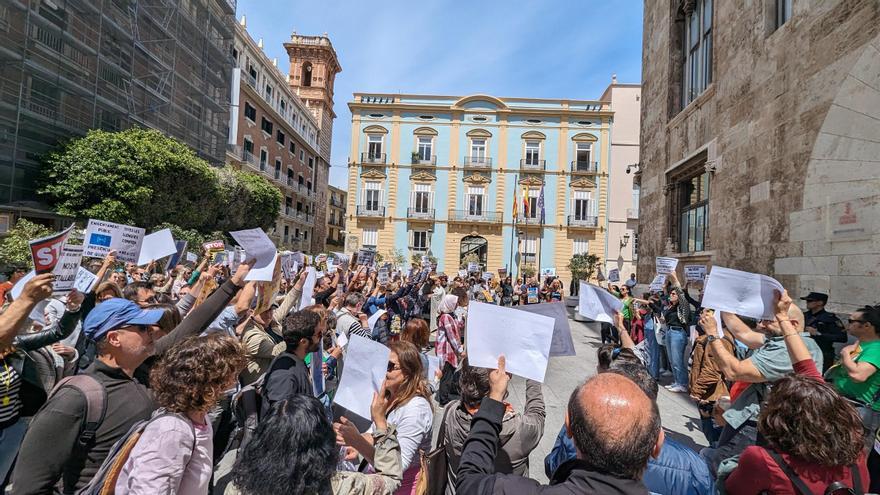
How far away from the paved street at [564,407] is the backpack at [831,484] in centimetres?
182

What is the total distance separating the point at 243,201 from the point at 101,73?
27.7 ft

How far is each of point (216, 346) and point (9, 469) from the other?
5.49 feet

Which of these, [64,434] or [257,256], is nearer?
[64,434]

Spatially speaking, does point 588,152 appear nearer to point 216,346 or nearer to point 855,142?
point 855,142

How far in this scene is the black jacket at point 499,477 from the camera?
1.42 m

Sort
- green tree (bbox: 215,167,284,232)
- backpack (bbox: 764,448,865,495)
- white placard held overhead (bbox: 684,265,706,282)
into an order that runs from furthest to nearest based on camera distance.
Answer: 1. green tree (bbox: 215,167,284,232)
2. white placard held overhead (bbox: 684,265,706,282)
3. backpack (bbox: 764,448,865,495)

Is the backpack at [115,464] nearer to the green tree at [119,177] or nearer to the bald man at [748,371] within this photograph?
the bald man at [748,371]

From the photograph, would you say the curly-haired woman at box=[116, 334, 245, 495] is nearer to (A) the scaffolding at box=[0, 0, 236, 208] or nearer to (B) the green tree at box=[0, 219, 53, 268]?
(B) the green tree at box=[0, 219, 53, 268]

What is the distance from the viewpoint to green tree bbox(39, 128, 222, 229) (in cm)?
1678

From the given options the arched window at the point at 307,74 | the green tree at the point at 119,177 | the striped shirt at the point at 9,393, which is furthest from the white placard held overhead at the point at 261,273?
the arched window at the point at 307,74

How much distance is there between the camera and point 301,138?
4525 centimetres

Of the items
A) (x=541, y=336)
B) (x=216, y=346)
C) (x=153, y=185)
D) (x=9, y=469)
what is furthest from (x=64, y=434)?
(x=153, y=185)

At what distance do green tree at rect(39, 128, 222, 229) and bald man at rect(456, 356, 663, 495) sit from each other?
65.0ft

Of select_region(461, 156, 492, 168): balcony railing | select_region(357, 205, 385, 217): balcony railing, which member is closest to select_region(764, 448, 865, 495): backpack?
select_region(357, 205, 385, 217): balcony railing
